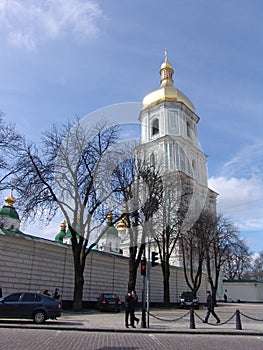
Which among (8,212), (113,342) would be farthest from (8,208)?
(113,342)

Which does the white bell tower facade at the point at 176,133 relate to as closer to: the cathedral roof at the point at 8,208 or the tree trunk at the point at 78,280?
the cathedral roof at the point at 8,208

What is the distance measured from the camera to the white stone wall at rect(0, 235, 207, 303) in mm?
22047

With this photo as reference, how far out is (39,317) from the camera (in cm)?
1510

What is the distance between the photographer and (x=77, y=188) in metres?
22.9

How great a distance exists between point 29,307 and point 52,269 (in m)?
10.3

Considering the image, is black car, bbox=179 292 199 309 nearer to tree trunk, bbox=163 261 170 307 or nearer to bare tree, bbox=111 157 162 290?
tree trunk, bbox=163 261 170 307

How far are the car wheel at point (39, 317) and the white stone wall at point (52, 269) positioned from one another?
7496 mm

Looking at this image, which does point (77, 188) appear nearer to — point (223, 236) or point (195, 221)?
point (195, 221)

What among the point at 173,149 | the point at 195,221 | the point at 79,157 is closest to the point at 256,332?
the point at 79,157

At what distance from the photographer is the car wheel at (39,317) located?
49.3ft

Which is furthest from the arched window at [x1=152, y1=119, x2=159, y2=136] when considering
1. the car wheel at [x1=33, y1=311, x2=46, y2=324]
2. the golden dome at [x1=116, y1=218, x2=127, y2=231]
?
the car wheel at [x1=33, y1=311, x2=46, y2=324]

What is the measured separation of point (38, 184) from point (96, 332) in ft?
37.5

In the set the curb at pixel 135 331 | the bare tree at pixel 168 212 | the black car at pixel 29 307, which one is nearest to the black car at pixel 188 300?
the bare tree at pixel 168 212

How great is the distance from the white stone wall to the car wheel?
7.50m
